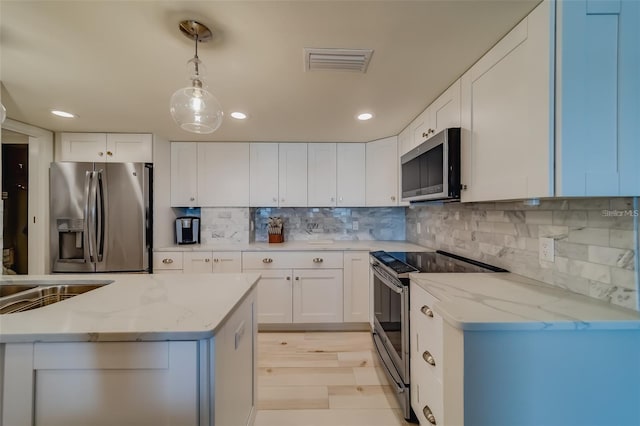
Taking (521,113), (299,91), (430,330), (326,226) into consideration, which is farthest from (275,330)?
(521,113)

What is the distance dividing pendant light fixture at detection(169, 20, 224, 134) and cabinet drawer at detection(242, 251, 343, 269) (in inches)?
66.6

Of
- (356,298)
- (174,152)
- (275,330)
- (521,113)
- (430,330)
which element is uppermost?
(174,152)

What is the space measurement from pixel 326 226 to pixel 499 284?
88.6 inches

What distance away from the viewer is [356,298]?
108 inches

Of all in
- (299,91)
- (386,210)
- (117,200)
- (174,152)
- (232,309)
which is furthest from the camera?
(386,210)

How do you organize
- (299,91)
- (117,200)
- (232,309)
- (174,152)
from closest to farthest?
1. (232,309)
2. (299,91)
3. (117,200)
4. (174,152)

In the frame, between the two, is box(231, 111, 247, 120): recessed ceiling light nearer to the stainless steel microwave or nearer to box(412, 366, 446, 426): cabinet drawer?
the stainless steel microwave

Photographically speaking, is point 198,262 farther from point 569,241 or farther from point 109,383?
point 569,241

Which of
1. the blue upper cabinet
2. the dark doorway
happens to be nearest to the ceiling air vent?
the blue upper cabinet

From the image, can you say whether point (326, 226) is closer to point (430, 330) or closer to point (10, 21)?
point (430, 330)

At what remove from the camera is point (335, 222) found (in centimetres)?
336

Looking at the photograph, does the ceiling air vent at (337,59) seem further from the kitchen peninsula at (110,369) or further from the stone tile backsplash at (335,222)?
the stone tile backsplash at (335,222)

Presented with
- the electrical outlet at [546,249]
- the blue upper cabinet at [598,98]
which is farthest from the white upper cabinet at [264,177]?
the blue upper cabinet at [598,98]

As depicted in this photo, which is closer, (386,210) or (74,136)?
(74,136)
